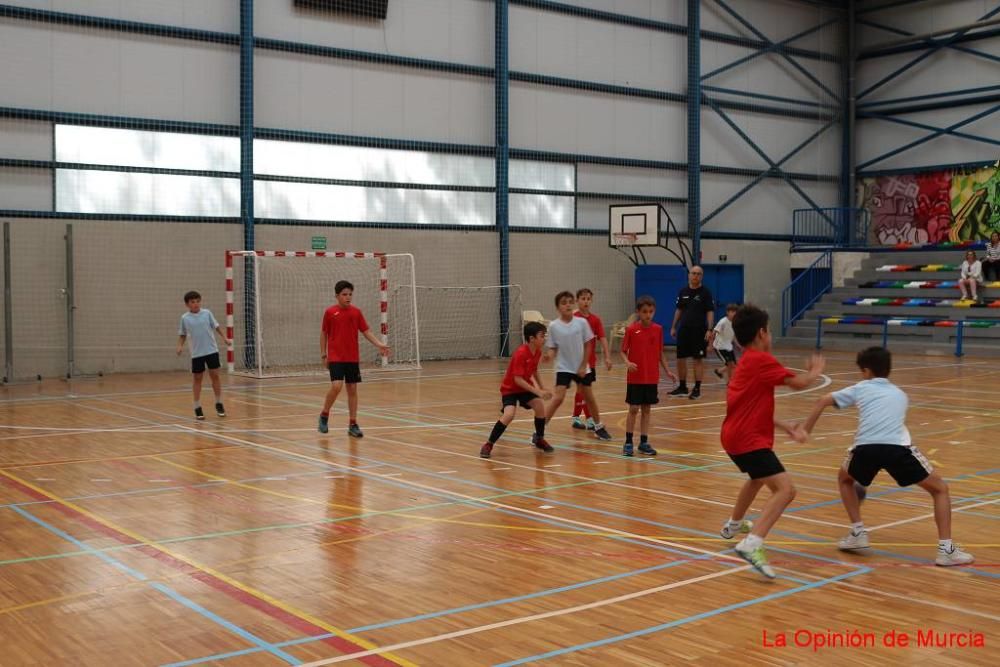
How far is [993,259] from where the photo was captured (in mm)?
29062

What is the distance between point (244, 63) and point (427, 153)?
5.08 meters

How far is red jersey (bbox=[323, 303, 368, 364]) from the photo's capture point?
41.9 feet

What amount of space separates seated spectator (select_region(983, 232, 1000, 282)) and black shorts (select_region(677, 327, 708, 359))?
15.7m

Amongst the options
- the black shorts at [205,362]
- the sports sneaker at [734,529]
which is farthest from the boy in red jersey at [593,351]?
the black shorts at [205,362]

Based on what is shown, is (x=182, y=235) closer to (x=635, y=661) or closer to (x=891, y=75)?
(x=635, y=661)

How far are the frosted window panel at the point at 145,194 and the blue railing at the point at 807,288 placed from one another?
1810cm

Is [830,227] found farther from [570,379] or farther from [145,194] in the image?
[570,379]

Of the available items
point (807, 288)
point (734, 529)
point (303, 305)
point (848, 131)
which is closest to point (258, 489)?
point (734, 529)

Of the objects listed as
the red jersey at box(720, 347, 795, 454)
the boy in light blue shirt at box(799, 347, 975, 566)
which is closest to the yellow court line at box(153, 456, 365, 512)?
the red jersey at box(720, 347, 795, 454)

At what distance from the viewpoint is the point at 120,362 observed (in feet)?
71.7

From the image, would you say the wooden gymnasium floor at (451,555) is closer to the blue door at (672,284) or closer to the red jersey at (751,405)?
the red jersey at (751,405)

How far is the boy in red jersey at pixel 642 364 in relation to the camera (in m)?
11.2

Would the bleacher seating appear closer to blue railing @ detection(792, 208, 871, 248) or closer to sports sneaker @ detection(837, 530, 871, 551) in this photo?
blue railing @ detection(792, 208, 871, 248)

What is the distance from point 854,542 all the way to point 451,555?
2.70 metres
